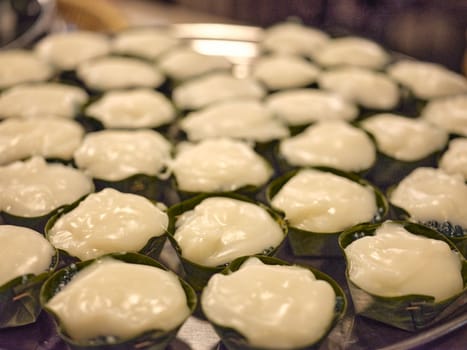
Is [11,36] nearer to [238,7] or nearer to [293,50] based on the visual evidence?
[293,50]

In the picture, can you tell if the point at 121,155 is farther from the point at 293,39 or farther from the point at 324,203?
the point at 293,39

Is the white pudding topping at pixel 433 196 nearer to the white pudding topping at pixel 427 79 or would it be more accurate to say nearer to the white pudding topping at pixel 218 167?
the white pudding topping at pixel 218 167

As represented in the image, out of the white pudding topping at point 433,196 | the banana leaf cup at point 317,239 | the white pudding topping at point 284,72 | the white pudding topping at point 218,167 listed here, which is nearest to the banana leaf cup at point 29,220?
the white pudding topping at point 218,167

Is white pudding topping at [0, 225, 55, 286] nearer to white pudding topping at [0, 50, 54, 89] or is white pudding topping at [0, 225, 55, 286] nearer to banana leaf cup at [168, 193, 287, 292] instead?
banana leaf cup at [168, 193, 287, 292]

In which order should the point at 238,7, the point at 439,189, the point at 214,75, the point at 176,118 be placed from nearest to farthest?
the point at 439,189 → the point at 176,118 → the point at 214,75 → the point at 238,7

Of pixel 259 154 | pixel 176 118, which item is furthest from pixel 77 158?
pixel 259 154
